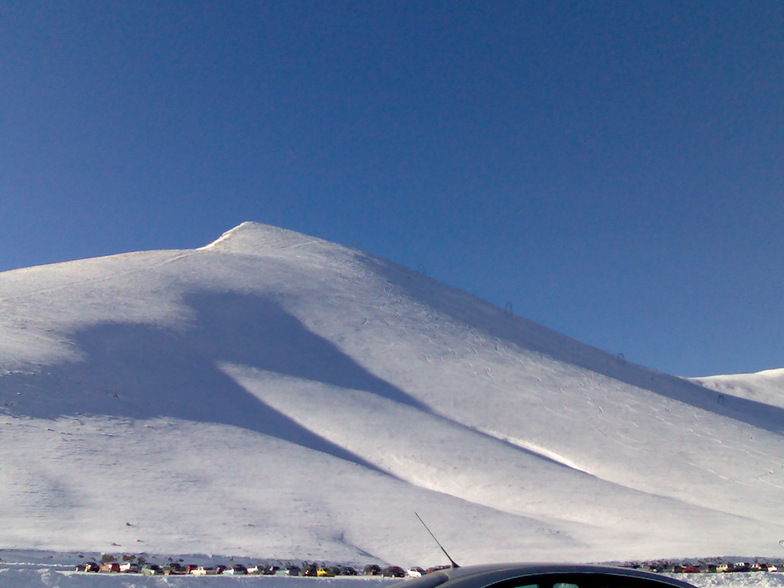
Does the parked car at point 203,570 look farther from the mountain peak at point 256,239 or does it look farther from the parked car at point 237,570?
the mountain peak at point 256,239

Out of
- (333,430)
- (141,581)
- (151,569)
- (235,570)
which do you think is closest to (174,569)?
(151,569)

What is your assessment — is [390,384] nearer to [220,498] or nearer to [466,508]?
[466,508]

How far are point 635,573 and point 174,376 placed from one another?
901 inches

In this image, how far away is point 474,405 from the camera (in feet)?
92.6

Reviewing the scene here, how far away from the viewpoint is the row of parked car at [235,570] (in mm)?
9148

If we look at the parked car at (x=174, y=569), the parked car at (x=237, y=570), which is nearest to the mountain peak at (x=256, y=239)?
the parked car at (x=237, y=570)

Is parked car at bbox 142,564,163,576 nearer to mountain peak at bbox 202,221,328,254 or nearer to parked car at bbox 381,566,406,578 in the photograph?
parked car at bbox 381,566,406,578

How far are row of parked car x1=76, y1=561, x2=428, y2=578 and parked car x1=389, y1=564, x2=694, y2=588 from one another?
6.27 meters

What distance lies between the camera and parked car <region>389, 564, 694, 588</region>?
377cm

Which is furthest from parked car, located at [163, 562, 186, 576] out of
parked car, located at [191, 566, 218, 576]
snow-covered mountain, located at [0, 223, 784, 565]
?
snow-covered mountain, located at [0, 223, 784, 565]

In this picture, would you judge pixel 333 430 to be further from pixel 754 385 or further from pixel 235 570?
pixel 754 385

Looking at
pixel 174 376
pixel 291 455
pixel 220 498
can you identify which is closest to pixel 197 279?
pixel 174 376

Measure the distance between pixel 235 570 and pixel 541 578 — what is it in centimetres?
748

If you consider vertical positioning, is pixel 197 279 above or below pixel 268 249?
below
